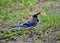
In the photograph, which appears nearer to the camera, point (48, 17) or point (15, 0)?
point (48, 17)

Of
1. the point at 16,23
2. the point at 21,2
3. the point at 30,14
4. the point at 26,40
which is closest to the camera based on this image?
the point at 26,40

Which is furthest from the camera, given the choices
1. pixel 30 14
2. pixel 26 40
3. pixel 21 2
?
pixel 21 2

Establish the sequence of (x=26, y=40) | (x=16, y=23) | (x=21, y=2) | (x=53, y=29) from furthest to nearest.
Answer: (x=21, y=2) → (x=16, y=23) → (x=53, y=29) → (x=26, y=40)

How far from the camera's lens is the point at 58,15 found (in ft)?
21.7

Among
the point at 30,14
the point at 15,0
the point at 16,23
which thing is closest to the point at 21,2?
→ the point at 15,0

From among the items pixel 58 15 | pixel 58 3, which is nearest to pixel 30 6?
pixel 58 3

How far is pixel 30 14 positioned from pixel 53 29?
119 centimetres

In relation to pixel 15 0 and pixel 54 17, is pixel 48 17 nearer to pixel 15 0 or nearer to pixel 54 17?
pixel 54 17

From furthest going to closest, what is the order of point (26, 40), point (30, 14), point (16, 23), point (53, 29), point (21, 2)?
1. point (21, 2)
2. point (30, 14)
3. point (16, 23)
4. point (53, 29)
5. point (26, 40)

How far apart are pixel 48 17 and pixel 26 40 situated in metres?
1.09

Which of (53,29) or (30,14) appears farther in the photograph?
(30,14)

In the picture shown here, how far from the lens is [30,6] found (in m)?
7.62

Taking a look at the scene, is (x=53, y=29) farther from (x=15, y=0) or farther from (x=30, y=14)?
(x=15, y=0)

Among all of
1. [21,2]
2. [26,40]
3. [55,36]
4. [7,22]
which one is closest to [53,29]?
[55,36]
